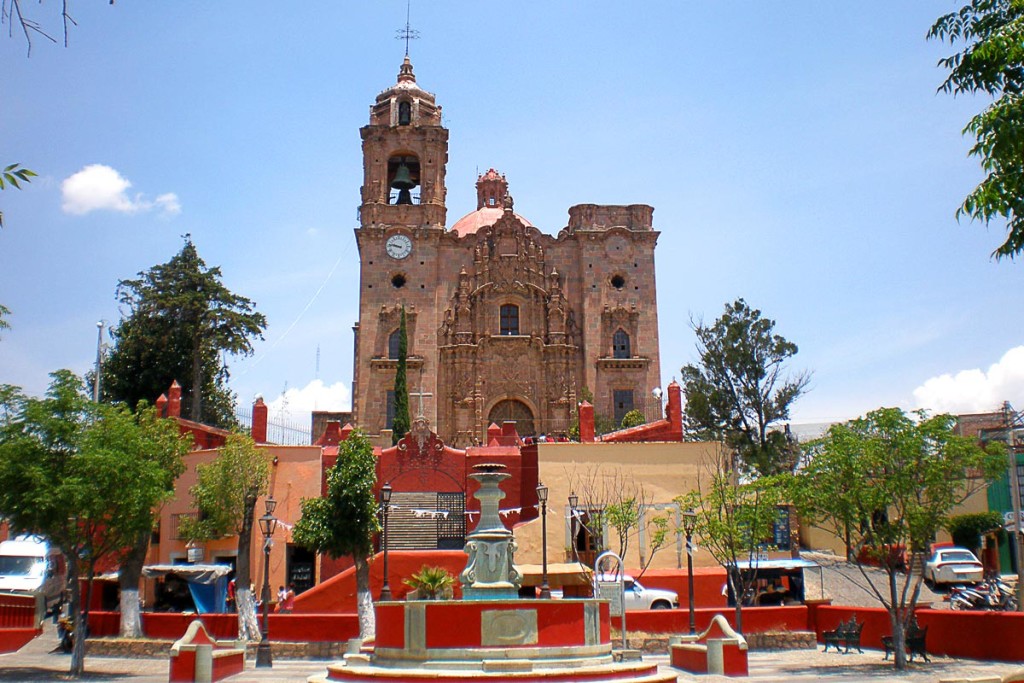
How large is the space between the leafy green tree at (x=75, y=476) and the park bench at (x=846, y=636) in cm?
1482

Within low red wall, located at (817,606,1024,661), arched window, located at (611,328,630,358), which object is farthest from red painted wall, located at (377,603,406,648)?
arched window, located at (611,328,630,358)

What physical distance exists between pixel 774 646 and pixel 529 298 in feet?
80.0

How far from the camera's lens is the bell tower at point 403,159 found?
45.5m

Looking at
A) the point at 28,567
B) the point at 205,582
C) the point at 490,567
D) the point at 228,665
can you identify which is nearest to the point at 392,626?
the point at 490,567

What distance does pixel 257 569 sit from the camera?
95.8 ft

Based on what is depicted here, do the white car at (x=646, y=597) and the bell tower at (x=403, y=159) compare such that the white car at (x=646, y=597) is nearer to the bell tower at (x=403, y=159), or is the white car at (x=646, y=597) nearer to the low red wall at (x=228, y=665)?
the low red wall at (x=228, y=665)

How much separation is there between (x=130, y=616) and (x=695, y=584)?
1460 centimetres

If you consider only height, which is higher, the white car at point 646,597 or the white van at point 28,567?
the white van at point 28,567

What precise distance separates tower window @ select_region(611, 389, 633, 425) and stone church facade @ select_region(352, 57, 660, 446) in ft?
0.17

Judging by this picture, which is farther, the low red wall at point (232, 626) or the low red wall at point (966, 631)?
the low red wall at point (232, 626)

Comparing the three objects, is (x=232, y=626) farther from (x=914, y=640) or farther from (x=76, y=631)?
(x=914, y=640)

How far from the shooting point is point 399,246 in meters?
44.9

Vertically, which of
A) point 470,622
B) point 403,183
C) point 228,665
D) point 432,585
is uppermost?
point 403,183

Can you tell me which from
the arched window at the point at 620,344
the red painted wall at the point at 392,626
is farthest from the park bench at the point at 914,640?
the arched window at the point at 620,344
